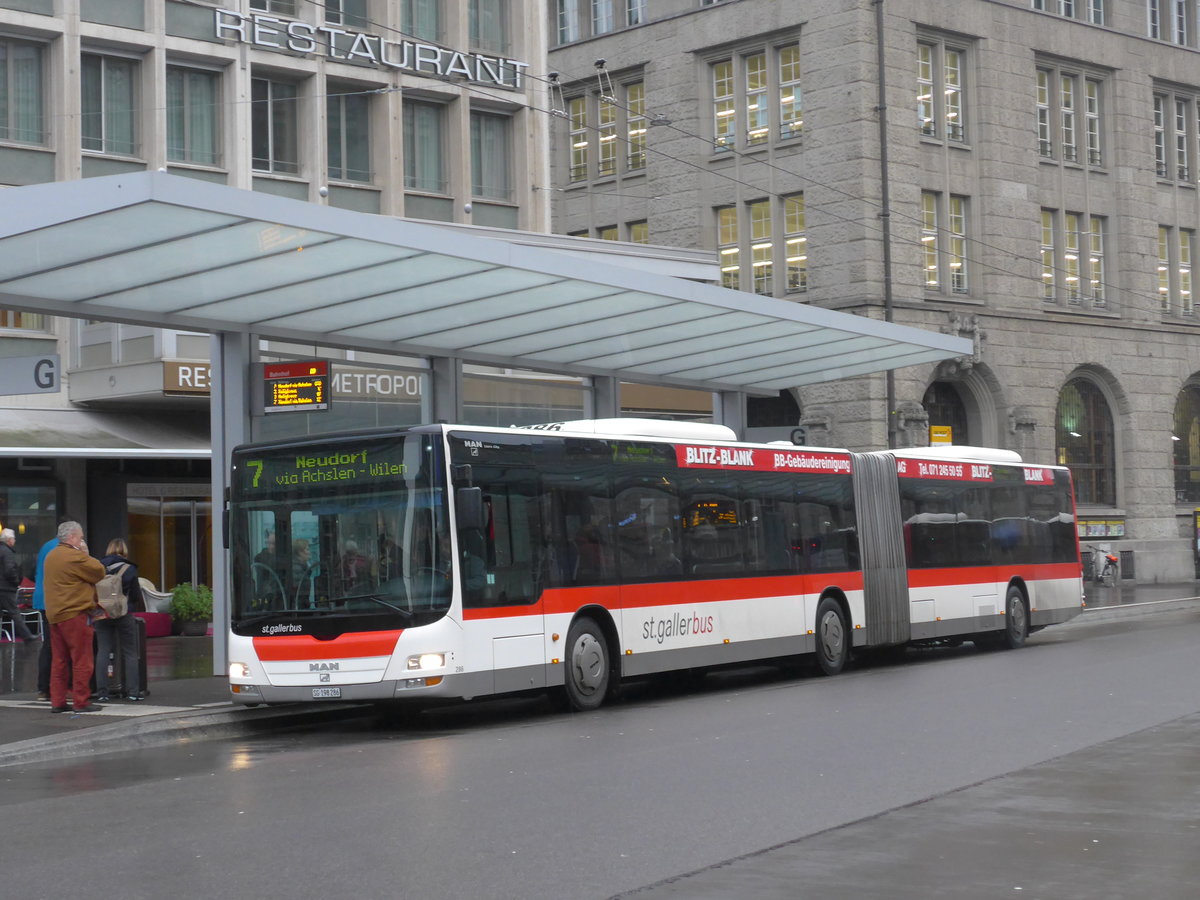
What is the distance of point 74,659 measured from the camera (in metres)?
15.2

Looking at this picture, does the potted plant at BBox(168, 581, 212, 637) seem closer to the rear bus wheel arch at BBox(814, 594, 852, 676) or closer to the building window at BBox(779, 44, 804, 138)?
the rear bus wheel arch at BBox(814, 594, 852, 676)

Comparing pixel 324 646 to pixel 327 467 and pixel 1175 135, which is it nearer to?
pixel 327 467

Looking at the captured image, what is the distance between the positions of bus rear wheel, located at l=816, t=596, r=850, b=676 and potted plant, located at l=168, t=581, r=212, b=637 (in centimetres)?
1180

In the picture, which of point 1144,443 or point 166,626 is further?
point 1144,443

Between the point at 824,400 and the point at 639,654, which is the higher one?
the point at 824,400

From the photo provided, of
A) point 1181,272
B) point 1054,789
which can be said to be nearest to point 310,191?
point 1054,789

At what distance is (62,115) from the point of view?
2792 cm

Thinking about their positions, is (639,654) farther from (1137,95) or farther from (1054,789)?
(1137,95)

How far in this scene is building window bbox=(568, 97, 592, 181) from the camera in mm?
44375

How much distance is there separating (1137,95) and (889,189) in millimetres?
11554

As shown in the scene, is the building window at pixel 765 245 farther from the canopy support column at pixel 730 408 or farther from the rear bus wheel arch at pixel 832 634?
the rear bus wheel arch at pixel 832 634

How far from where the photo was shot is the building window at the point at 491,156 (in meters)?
34.0

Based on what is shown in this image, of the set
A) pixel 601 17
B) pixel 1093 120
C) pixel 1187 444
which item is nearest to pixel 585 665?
pixel 601 17

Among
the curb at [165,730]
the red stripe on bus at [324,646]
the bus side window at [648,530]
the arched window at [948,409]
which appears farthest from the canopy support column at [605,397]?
the arched window at [948,409]
